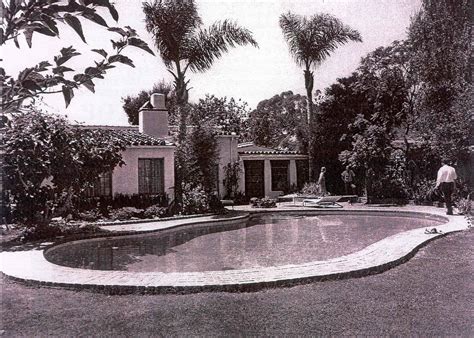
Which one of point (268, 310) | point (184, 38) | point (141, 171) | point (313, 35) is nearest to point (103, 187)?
point (141, 171)

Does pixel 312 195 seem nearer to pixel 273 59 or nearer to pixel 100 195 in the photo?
pixel 273 59

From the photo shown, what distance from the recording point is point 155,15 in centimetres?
1953

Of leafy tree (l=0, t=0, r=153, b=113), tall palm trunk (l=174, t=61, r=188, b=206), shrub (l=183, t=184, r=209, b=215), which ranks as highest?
tall palm trunk (l=174, t=61, r=188, b=206)

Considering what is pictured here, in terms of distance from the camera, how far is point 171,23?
19734 millimetres

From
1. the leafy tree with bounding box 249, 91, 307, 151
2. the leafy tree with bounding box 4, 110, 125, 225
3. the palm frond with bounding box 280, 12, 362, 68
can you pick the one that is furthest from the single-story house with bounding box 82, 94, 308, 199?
the leafy tree with bounding box 249, 91, 307, 151

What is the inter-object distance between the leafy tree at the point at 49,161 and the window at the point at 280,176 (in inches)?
614

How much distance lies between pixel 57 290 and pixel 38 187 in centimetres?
655

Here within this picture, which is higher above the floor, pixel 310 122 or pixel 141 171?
pixel 310 122

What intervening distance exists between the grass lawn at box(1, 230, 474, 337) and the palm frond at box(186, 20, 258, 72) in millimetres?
15131

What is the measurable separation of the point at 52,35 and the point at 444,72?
20055mm

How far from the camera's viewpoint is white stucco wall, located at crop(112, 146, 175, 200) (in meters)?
18.9

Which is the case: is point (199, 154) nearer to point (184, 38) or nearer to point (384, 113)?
point (184, 38)

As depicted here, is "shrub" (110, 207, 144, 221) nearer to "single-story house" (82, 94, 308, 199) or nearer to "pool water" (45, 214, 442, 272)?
"single-story house" (82, 94, 308, 199)

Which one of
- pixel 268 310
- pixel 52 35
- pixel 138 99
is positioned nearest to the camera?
pixel 52 35
